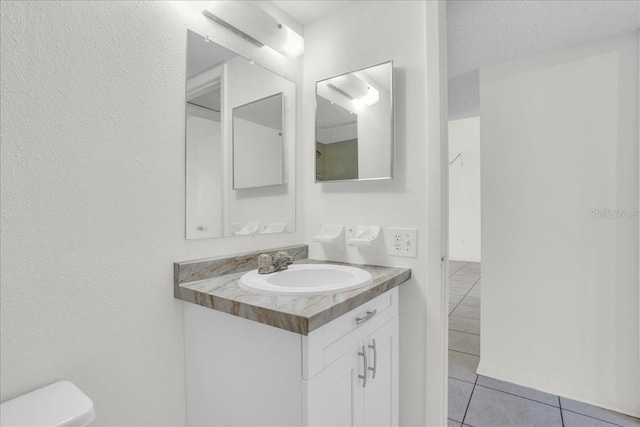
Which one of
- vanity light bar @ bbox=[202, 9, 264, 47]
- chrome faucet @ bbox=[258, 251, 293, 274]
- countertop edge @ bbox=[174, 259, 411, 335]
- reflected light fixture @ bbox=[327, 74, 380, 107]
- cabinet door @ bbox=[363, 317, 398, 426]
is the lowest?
cabinet door @ bbox=[363, 317, 398, 426]

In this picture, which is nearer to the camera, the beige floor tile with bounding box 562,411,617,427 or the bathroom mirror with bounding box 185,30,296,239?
the bathroom mirror with bounding box 185,30,296,239

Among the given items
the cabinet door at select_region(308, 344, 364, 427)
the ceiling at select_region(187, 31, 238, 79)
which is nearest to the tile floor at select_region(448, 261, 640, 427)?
the cabinet door at select_region(308, 344, 364, 427)

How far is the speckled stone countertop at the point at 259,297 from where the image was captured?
82 centimetres

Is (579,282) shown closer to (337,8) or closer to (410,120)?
(410,120)

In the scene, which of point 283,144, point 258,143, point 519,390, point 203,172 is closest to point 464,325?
point 519,390

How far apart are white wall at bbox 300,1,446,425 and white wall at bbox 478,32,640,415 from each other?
102 centimetres

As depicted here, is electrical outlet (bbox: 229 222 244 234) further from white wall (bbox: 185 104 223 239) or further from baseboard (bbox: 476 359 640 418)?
baseboard (bbox: 476 359 640 418)

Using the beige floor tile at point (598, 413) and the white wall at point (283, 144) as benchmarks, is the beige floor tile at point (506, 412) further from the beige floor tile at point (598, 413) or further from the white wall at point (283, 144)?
the white wall at point (283, 144)

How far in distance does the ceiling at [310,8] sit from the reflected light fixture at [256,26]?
0.12 metres

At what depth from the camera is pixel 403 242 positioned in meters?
1.40

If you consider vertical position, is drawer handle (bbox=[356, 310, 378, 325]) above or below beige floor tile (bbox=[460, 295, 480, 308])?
above

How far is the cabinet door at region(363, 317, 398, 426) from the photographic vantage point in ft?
3.65

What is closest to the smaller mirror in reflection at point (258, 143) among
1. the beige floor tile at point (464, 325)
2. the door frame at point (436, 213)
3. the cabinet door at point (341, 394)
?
the door frame at point (436, 213)

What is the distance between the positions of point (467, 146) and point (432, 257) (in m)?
5.12
